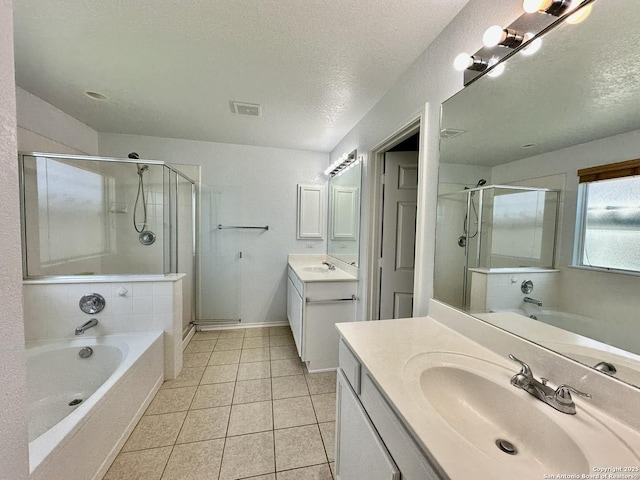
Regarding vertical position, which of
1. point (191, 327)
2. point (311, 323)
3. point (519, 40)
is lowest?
point (191, 327)

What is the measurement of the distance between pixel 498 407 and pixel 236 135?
10.2ft

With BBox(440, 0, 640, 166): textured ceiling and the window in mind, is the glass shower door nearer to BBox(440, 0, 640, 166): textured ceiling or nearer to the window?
BBox(440, 0, 640, 166): textured ceiling

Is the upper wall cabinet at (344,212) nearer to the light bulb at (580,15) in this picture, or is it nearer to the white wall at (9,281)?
the light bulb at (580,15)

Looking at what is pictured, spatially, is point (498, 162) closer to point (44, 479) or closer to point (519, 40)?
point (519, 40)

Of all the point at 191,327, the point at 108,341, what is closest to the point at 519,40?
the point at 108,341

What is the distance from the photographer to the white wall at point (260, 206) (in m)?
3.16

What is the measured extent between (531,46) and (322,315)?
83.3 inches

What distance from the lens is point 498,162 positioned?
1.09 metres

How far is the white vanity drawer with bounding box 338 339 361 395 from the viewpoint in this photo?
100cm

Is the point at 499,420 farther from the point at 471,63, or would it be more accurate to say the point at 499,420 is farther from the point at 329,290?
the point at 329,290

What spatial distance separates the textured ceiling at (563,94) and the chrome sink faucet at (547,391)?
0.74m

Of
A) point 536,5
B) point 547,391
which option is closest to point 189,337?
point 547,391

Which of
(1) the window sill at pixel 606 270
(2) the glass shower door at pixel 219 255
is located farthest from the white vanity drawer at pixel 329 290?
(1) the window sill at pixel 606 270

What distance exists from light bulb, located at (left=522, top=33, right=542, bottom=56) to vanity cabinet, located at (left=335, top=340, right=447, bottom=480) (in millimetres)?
1306
